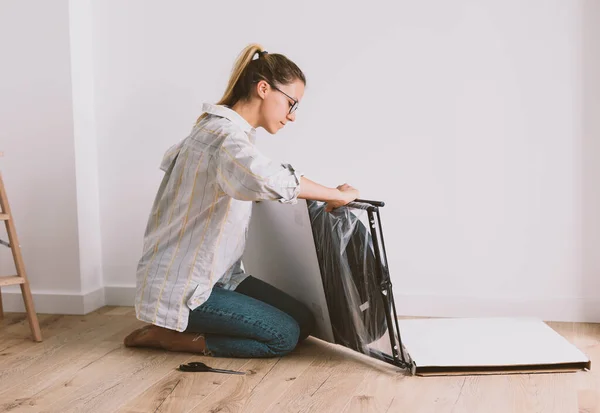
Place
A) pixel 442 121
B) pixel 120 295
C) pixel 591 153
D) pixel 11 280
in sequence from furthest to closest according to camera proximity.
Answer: pixel 120 295 < pixel 442 121 < pixel 591 153 < pixel 11 280

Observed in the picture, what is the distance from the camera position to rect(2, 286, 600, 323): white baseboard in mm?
2768

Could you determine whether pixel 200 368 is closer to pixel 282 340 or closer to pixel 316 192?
pixel 282 340

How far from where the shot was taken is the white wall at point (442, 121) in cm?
274

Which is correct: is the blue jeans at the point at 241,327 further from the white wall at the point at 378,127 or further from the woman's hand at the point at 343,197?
the white wall at the point at 378,127

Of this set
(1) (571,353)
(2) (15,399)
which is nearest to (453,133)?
(1) (571,353)

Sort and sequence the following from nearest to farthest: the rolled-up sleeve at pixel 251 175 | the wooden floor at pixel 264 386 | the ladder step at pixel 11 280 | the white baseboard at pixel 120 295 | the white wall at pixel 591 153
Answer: the wooden floor at pixel 264 386 → the rolled-up sleeve at pixel 251 175 → the ladder step at pixel 11 280 → the white wall at pixel 591 153 → the white baseboard at pixel 120 295

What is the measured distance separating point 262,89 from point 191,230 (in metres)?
0.48

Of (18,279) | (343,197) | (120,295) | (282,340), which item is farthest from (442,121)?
(18,279)

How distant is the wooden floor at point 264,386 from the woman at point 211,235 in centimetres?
8

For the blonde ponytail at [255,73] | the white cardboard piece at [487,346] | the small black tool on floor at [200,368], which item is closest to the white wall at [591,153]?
the white cardboard piece at [487,346]

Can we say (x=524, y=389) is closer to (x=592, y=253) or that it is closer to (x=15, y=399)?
(x=592, y=253)

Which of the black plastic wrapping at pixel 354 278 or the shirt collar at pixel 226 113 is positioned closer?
the black plastic wrapping at pixel 354 278

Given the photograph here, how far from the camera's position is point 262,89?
2.24 meters

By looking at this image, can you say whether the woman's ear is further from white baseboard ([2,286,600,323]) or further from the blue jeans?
white baseboard ([2,286,600,323])
